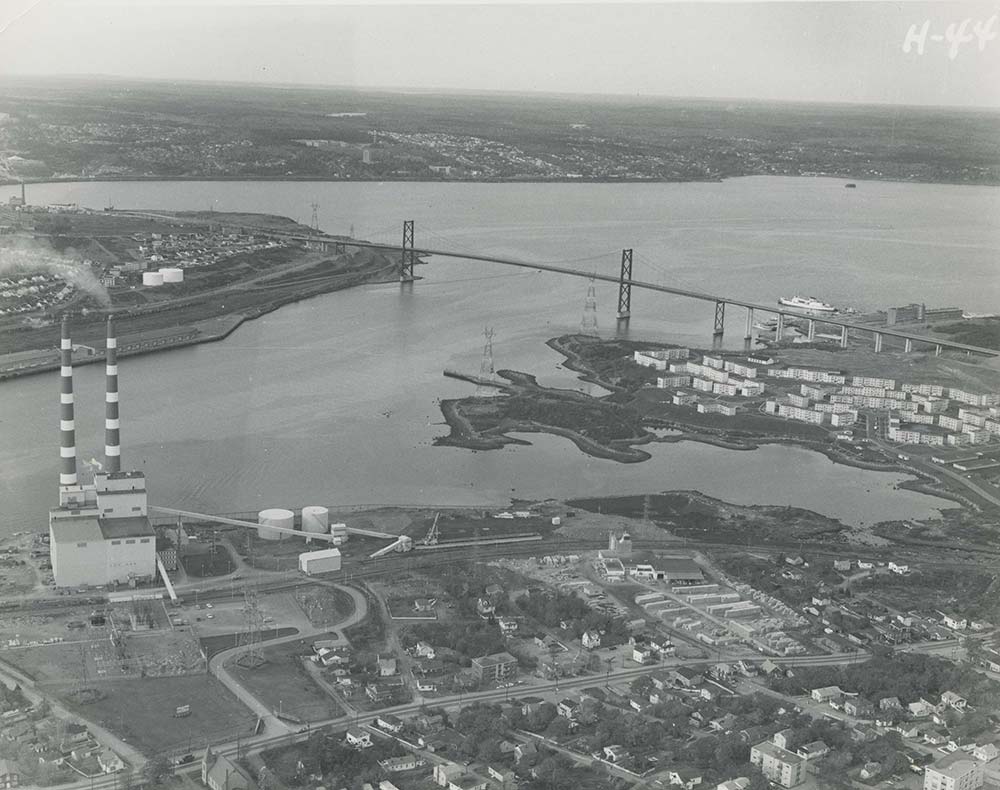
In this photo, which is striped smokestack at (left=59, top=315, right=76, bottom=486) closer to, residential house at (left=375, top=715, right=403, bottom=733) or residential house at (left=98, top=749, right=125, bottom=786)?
residential house at (left=98, top=749, right=125, bottom=786)

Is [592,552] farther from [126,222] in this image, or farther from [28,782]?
[126,222]

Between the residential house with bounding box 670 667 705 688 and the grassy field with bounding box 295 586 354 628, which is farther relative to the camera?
the grassy field with bounding box 295 586 354 628

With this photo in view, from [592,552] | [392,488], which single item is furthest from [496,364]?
[592,552]

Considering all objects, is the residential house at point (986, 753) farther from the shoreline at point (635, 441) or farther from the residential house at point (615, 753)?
the shoreline at point (635, 441)

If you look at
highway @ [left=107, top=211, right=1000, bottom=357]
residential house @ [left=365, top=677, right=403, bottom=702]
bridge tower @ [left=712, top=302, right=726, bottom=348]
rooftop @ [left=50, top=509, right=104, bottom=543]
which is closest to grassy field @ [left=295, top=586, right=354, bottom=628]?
residential house @ [left=365, top=677, right=403, bottom=702]

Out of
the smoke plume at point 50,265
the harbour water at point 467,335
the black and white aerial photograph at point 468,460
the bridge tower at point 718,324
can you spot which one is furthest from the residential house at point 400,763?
the bridge tower at point 718,324

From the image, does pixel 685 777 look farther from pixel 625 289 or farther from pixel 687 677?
pixel 625 289
